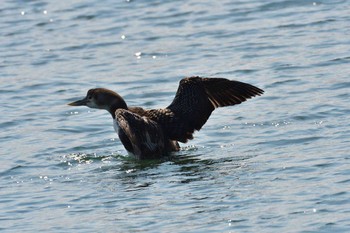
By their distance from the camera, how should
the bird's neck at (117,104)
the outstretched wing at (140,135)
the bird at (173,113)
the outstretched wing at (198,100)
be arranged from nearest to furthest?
the outstretched wing at (140,135)
the bird at (173,113)
the outstretched wing at (198,100)
the bird's neck at (117,104)

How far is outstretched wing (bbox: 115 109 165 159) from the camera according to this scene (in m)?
11.2

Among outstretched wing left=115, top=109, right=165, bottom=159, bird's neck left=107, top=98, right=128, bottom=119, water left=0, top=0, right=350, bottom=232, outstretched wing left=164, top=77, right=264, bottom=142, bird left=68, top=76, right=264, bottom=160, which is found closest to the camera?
water left=0, top=0, right=350, bottom=232

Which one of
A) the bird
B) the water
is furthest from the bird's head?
the water

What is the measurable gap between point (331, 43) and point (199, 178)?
238 inches

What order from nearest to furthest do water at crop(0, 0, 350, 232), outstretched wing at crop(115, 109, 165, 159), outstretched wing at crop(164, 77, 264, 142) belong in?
water at crop(0, 0, 350, 232) < outstretched wing at crop(115, 109, 165, 159) < outstretched wing at crop(164, 77, 264, 142)

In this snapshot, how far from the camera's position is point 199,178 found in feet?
34.1

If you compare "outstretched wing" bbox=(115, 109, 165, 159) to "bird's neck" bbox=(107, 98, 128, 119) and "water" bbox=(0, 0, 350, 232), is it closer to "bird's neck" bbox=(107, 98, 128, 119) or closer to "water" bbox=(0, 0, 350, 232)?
"water" bbox=(0, 0, 350, 232)

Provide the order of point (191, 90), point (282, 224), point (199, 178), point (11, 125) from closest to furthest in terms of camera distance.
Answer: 1. point (282, 224)
2. point (199, 178)
3. point (191, 90)
4. point (11, 125)

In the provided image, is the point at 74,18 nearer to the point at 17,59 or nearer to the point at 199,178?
the point at 17,59

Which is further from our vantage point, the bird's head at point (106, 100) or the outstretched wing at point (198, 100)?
the bird's head at point (106, 100)

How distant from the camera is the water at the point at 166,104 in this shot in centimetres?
923


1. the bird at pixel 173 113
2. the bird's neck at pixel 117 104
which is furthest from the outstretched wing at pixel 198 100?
the bird's neck at pixel 117 104

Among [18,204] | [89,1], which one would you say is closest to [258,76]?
[18,204]

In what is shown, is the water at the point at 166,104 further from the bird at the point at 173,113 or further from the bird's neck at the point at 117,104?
the bird's neck at the point at 117,104
